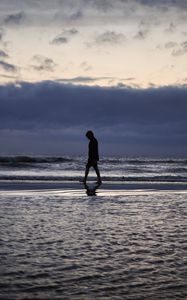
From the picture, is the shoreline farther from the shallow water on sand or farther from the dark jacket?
the shallow water on sand

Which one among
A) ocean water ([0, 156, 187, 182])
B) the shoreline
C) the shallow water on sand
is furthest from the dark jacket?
the shallow water on sand

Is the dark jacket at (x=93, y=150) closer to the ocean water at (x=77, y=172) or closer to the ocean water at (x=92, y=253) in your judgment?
the ocean water at (x=77, y=172)

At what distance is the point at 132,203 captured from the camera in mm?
11852

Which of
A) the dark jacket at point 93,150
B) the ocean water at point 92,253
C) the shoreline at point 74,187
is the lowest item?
the ocean water at point 92,253

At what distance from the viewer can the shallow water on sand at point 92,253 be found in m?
4.23

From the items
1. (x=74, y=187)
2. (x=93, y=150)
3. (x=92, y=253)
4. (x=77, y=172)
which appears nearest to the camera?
(x=92, y=253)

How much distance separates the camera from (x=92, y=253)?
5.72 metres

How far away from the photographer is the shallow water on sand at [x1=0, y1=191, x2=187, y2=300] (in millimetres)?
4230

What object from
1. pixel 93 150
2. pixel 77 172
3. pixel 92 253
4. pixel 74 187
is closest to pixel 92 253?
pixel 92 253

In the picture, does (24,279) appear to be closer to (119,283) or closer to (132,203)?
(119,283)

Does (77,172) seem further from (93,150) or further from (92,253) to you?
(92,253)

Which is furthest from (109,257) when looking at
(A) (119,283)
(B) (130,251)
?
(A) (119,283)

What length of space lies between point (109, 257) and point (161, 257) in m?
0.62

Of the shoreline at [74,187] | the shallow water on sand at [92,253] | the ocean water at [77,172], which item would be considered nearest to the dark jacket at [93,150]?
the shoreline at [74,187]
